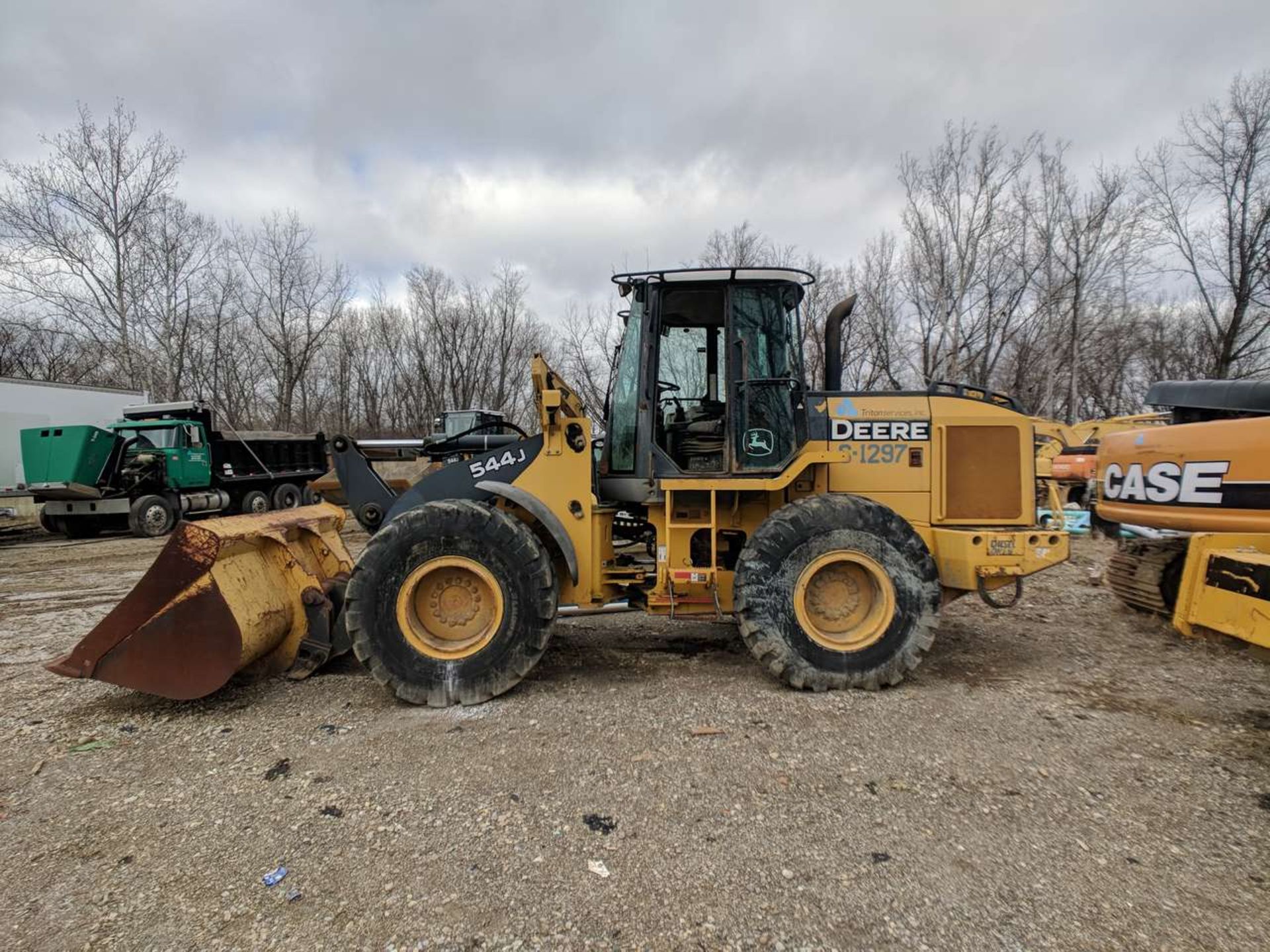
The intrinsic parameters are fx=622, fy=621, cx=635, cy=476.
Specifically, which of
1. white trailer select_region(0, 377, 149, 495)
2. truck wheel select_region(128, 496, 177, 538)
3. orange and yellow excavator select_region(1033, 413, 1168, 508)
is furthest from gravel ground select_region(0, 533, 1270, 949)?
white trailer select_region(0, 377, 149, 495)

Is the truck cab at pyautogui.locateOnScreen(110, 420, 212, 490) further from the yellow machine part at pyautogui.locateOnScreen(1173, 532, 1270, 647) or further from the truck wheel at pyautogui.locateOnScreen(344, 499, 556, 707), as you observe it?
the yellow machine part at pyautogui.locateOnScreen(1173, 532, 1270, 647)

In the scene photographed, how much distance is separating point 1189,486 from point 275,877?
4.64 m

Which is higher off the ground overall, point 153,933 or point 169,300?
point 169,300

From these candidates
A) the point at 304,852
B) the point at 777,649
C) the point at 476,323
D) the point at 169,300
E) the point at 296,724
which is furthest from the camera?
the point at 476,323

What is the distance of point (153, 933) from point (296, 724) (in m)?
1.48

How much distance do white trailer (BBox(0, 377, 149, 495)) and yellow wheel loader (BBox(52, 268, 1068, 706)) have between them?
46.3 ft

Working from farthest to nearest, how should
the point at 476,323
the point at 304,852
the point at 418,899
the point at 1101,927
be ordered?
the point at 476,323, the point at 304,852, the point at 418,899, the point at 1101,927

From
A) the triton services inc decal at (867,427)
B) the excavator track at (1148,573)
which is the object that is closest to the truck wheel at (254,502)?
the triton services inc decal at (867,427)

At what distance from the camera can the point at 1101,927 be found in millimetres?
1964

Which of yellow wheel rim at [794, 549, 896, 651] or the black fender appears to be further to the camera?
the black fender

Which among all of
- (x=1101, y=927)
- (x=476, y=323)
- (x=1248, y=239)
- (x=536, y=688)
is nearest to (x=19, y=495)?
(x=536, y=688)

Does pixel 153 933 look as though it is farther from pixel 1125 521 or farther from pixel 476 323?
pixel 476 323

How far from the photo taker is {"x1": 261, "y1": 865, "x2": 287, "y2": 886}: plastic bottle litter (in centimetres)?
221

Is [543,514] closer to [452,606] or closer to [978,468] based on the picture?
[452,606]
